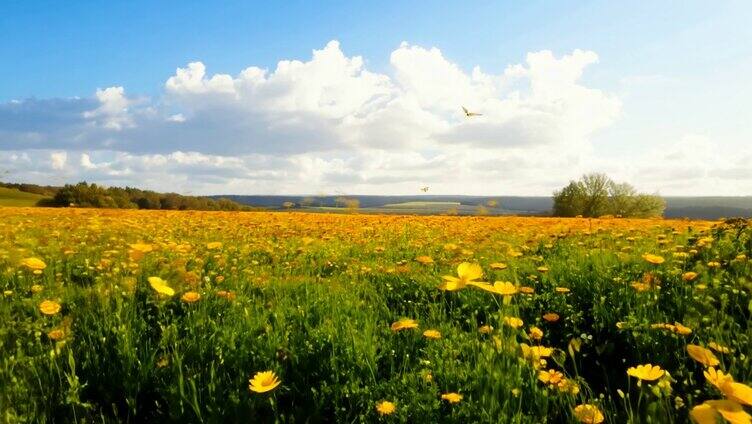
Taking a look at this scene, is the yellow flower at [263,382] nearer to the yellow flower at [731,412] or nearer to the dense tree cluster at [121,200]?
the yellow flower at [731,412]

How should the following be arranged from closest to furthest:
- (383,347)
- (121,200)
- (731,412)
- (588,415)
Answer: (731,412)
(588,415)
(383,347)
(121,200)

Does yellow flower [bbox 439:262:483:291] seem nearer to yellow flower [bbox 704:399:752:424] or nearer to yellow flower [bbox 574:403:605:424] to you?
yellow flower [bbox 574:403:605:424]

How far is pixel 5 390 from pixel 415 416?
2189 millimetres

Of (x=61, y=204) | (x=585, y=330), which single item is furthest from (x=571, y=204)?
(x=585, y=330)

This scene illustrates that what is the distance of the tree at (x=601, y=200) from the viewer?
53344 millimetres

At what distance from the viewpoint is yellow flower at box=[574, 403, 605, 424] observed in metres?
1.92

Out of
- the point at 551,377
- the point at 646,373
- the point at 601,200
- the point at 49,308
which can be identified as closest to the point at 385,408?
the point at 551,377

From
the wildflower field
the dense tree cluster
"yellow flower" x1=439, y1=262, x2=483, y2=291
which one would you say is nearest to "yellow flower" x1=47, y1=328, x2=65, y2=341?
the wildflower field

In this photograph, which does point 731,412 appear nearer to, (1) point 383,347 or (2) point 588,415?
(2) point 588,415

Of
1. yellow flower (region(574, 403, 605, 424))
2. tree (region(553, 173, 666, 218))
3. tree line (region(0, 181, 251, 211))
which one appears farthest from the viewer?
tree (region(553, 173, 666, 218))

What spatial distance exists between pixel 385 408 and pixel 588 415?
90 centimetres

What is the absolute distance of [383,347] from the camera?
113 inches

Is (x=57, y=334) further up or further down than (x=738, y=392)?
further down

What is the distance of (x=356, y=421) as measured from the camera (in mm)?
2309
